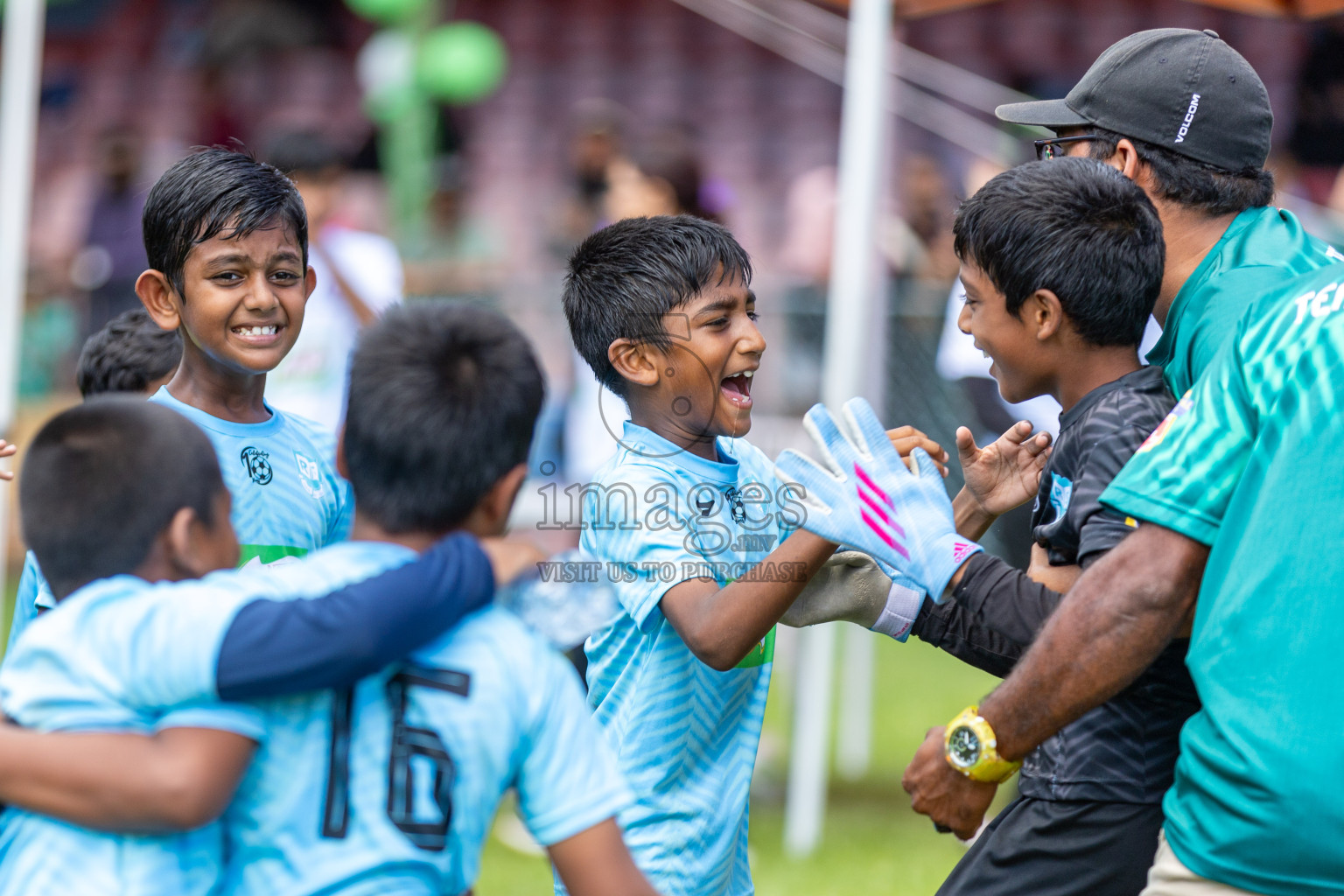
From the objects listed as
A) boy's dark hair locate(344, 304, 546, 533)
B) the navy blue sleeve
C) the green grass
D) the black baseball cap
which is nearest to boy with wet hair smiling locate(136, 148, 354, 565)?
boy's dark hair locate(344, 304, 546, 533)

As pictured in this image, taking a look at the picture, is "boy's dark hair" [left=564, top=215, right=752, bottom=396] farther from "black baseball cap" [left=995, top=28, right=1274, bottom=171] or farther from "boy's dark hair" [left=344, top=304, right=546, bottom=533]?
"boy's dark hair" [left=344, top=304, right=546, bottom=533]

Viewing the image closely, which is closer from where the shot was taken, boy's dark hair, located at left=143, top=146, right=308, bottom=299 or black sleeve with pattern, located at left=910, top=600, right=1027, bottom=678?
black sleeve with pattern, located at left=910, top=600, right=1027, bottom=678

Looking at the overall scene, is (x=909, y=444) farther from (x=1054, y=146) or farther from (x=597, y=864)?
(x=597, y=864)

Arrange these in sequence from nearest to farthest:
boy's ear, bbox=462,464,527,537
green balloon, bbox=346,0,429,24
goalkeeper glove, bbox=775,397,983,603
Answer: boy's ear, bbox=462,464,527,537, goalkeeper glove, bbox=775,397,983,603, green balloon, bbox=346,0,429,24

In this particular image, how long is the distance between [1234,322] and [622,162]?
5.48 m

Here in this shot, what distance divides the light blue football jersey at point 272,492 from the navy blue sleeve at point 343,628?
0.83 meters

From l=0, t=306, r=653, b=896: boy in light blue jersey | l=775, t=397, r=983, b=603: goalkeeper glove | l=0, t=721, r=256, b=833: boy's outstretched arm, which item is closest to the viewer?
l=0, t=721, r=256, b=833: boy's outstretched arm

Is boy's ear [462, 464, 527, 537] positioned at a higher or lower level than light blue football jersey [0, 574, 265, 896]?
higher

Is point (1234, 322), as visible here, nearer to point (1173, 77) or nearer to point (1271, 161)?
point (1173, 77)

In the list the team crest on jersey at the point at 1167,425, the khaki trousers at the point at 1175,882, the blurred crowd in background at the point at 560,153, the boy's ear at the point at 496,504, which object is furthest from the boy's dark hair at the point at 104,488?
the blurred crowd in background at the point at 560,153

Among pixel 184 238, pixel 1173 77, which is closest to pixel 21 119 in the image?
pixel 184 238

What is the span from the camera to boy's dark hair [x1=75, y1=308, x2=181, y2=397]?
3.16 metres

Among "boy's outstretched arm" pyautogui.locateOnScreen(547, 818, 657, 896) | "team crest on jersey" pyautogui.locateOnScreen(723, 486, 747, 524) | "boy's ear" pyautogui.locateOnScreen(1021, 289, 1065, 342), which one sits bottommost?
"boy's outstretched arm" pyautogui.locateOnScreen(547, 818, 657, 896)

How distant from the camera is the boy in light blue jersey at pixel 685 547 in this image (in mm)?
2223
